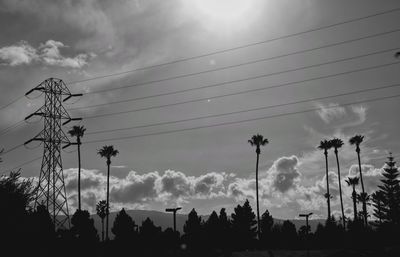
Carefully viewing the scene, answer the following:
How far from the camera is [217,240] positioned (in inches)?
2773

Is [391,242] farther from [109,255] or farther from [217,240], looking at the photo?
[109,255]

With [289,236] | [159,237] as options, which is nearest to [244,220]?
[289,236]

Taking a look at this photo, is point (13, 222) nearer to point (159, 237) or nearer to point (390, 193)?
point (159, 237)

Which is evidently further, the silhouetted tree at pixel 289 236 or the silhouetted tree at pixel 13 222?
the silhouetted tree at pixel 289 236

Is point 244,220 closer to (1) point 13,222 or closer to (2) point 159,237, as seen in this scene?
(2) point 159,237

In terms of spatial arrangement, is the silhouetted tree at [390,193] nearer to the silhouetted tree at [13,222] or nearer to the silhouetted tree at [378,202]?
the silhouetted tree at [378,202]

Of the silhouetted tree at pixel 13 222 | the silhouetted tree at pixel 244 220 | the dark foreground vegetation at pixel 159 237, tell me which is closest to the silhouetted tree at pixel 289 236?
the dark foreground vegetation at pixel 159 237

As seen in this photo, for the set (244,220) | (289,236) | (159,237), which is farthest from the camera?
(244,220)

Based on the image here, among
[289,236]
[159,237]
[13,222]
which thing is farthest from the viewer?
[289,236]

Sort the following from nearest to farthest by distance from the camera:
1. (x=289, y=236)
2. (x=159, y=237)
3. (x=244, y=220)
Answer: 1. (x=159, y=237)
2. (x=289, y=236)
3. (x=244, y=220)

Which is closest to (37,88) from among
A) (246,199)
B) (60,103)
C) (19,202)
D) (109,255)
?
(60,103)

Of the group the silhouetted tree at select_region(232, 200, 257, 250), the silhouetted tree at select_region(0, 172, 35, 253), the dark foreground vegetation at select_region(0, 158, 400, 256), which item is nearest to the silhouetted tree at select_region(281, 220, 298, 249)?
the dark foreground vegetation at select_region(0, 158, 400, 256)

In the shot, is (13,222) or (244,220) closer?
(13,222)

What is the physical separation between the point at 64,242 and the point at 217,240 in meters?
43.6
